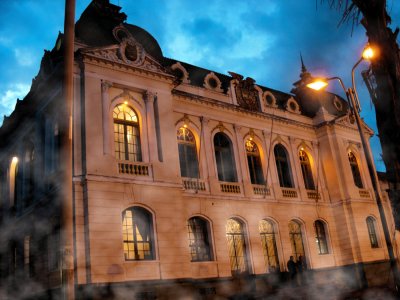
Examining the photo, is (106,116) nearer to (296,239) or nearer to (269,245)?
(269,245)

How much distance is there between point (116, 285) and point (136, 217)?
10.2 ft

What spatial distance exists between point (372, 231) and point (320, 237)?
→ 4.67m

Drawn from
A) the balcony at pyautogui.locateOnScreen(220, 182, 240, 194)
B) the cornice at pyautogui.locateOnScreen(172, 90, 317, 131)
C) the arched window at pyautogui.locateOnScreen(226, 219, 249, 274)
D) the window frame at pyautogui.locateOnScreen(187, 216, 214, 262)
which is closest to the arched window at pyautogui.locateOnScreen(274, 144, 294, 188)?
the cornice at pyautogui.locateOnScreen(172, 90, 317, 131)

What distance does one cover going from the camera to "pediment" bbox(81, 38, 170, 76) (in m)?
19.7

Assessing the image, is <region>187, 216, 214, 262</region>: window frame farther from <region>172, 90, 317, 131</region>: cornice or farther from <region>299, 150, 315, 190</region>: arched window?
<region>299, 150, 315, 190</region>: arched window

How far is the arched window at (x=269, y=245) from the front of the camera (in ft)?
79.7

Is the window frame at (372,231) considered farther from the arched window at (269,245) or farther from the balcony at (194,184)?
the balcony at (194,184)

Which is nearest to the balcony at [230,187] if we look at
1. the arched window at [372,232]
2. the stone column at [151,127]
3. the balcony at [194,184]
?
the balcony at [194,184]

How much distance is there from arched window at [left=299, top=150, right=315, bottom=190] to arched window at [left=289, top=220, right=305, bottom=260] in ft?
10.3

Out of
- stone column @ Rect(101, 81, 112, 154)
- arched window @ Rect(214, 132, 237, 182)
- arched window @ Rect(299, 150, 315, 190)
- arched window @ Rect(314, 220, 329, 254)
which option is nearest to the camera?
stone column @ Rect(101, 81, 112, 154)

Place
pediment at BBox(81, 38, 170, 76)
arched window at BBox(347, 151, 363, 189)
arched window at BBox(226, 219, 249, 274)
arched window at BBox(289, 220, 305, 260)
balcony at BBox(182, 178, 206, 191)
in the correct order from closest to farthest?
1. pediment at BBox(81, 38, 170, 76)
2. balcony at BBox(182, 178, 206, 191)
3. arched window at BBox(226, 219, 249, 274)
4. arched window at BBox(289, 220, 305, 260)
5. arched window at BBox(347, 151, 363, 189)

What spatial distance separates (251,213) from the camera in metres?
24.2

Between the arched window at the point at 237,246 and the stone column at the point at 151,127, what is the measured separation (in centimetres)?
588

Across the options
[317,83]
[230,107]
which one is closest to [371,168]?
[317,83]
